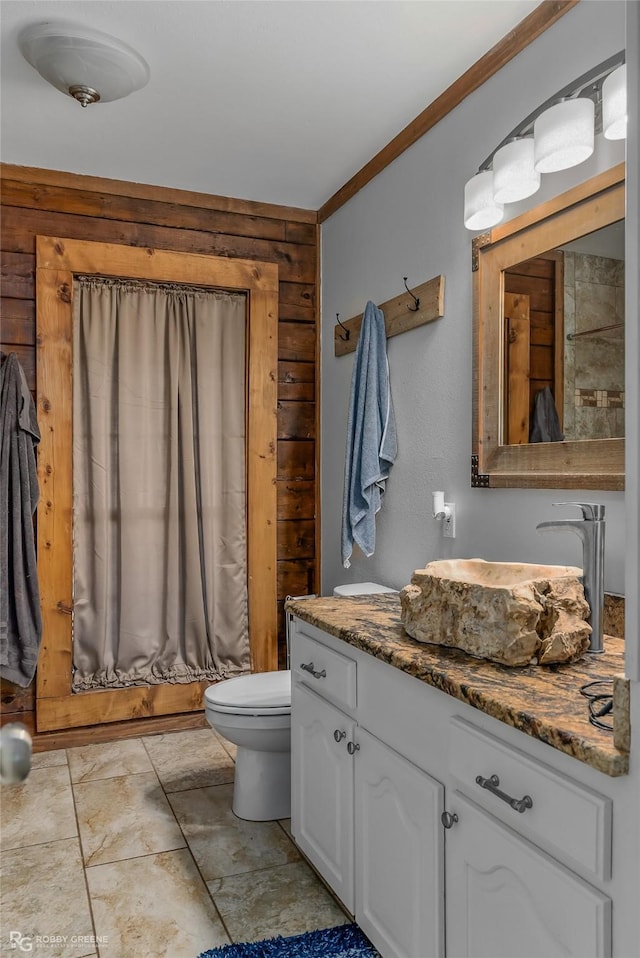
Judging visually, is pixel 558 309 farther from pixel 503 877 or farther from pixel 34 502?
pixel 34 502

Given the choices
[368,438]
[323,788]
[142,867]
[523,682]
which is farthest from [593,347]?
[142,867]

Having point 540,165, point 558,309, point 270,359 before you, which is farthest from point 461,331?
point 270,359

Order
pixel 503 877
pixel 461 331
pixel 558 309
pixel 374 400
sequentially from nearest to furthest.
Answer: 1. pixel 503 877
2. pixel 558 309
3. pixel 461 331
4. pixel 374 400

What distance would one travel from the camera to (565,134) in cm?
179

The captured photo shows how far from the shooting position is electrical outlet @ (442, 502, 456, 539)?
2439mm

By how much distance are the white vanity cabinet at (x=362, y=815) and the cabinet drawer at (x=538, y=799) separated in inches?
6.0

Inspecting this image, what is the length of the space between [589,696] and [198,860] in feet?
4.93

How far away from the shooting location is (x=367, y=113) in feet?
8.59

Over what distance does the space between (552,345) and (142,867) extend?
6.36 ft

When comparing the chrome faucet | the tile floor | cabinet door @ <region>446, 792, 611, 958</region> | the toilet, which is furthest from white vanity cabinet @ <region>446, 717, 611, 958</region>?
the toilet

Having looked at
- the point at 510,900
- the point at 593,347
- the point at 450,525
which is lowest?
the point at 510,900

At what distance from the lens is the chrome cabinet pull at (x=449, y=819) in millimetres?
1372

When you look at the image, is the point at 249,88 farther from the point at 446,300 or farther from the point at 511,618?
the point at 511,618

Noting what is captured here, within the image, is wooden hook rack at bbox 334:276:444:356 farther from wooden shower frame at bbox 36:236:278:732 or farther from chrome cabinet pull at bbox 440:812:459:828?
chrome cabinet pull at bbox 440:812:459:828
